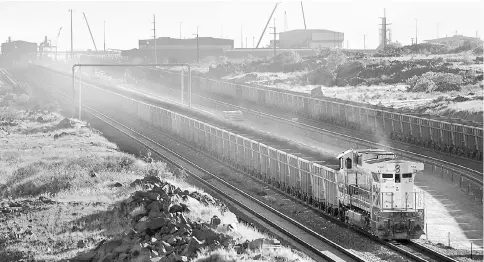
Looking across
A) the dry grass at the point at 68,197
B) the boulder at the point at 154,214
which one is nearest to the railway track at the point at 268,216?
the dry grass at the point at 68,197

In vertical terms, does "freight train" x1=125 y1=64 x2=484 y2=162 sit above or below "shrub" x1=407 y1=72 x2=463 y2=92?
below

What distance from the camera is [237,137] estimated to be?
197 ft

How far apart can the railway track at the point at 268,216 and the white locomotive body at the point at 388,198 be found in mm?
2201

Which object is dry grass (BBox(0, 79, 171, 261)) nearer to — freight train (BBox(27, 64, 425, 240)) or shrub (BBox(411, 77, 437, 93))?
freight train (BBox(27, 64, 425, 240))

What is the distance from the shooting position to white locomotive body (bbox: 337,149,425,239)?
116ft

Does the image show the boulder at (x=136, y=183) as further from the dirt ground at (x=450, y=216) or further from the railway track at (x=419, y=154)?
the railway track at (x=419, y=154)

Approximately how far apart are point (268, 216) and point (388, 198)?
27.1ft

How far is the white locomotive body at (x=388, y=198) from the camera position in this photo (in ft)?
116

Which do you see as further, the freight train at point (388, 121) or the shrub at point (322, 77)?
the shrub at point (322, 77)

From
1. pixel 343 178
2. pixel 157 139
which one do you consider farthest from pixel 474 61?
pixel 343 178

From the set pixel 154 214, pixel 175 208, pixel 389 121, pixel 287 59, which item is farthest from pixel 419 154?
pixel 287 59

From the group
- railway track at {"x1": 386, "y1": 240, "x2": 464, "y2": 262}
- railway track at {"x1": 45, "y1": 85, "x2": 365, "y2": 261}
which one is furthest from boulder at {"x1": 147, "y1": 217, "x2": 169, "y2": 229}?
railway track at {"x1": 386, "y1": 240, "x2": 464, "y2": 262}

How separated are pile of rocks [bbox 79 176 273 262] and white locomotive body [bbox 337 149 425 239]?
20.6 ft

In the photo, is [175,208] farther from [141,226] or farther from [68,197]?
[68,197]
